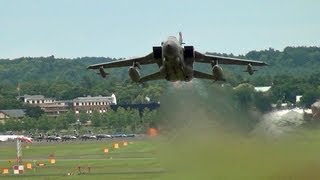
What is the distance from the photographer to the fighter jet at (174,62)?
133 ft

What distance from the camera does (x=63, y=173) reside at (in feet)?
254

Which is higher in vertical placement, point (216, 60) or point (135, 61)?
point (135, 61)

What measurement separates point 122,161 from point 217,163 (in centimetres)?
4426

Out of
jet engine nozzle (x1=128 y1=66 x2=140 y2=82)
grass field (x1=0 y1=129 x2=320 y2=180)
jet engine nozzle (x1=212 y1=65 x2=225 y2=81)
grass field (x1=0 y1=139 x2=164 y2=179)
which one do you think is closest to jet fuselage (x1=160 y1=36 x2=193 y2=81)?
jet engine nozzle (x1=128 y1=66 x2=140 y2=82)

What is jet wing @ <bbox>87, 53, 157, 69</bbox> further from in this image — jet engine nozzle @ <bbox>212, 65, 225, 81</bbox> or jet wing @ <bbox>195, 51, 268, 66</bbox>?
jet engine nozzle @ <bbox>212, 65, 225, 81</bbox>

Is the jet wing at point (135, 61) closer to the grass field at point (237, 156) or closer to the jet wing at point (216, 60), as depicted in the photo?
the jet wing at point (216, 60)

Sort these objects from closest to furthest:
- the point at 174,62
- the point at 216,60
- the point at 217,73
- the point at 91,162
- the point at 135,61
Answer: the point at 174,62 → the point at 217,73 → the point at 135,61 → the point at 216,60 → the point at 91,162

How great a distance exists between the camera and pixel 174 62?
133 feet

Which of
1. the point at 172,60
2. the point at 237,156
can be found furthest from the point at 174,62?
the point at 237,156

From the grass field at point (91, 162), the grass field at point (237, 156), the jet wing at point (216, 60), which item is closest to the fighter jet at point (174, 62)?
the jet wing at point (216, 60)

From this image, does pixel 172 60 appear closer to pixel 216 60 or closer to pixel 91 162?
pixel 216 60

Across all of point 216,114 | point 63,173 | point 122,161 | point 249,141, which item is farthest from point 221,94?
point 122,161

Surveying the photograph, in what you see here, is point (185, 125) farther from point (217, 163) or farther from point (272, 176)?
point (272, 176)

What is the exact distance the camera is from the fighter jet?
40594mm
